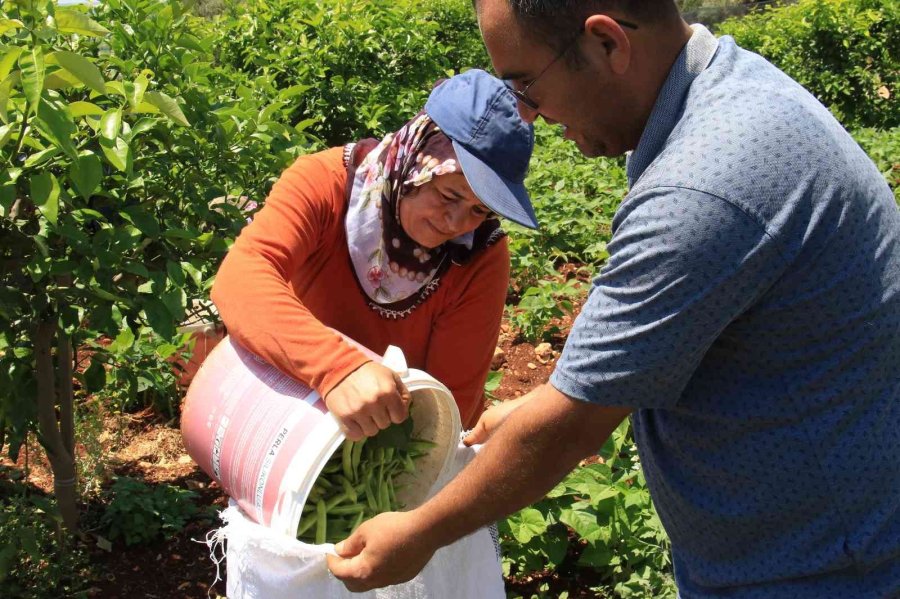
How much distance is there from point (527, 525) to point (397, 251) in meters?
1.02

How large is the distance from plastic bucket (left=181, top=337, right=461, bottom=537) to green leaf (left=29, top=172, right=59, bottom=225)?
42 cm

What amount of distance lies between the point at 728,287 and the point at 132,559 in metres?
2.44

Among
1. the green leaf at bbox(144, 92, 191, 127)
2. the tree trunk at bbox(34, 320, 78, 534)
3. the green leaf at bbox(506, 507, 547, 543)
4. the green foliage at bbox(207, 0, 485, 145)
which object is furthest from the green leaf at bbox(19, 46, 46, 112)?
the green foliage at bbox(207, 0, 485, 145)

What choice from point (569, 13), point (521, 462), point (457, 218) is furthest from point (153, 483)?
point (569, 13)

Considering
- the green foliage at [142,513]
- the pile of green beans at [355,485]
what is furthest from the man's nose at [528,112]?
the green foliage at [142,513]

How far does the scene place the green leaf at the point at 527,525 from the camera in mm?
2738

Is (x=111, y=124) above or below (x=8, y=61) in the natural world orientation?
below

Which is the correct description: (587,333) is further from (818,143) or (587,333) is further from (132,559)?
(132,559)

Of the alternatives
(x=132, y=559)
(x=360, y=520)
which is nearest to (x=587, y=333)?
(x=360, y=520)

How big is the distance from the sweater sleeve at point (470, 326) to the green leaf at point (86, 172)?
781 mm

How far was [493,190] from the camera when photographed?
6.51ft

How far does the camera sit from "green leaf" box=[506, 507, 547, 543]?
2.74 metres

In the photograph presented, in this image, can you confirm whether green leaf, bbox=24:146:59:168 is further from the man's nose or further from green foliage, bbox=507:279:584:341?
green foliage, bbox=507:279:584:341

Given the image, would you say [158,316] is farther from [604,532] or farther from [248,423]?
[604,532]
